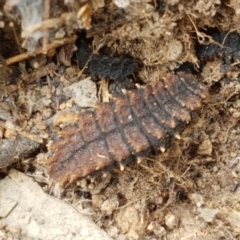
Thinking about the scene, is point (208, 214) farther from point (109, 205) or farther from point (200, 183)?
point (109, 205)

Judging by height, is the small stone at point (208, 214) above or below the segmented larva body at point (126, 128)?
below

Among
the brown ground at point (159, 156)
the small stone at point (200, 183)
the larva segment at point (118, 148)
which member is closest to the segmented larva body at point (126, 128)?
the larva segment at point (118, 148)

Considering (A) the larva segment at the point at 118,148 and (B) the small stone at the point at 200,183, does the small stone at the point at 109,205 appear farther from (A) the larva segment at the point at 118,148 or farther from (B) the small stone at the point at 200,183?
(B) the small stone at the point at 200,183

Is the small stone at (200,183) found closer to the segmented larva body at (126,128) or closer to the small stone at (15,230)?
the segmented larva body at (126,128)

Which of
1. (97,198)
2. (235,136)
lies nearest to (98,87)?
(97,198)

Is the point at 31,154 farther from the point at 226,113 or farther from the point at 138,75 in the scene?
the point at 226,113

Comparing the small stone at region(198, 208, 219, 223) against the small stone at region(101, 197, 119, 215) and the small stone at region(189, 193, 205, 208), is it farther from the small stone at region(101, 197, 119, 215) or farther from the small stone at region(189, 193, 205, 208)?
the small stone at region(101, 197, 119, 215)

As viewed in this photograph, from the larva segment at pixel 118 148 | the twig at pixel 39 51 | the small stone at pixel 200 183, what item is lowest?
the small stone at pixel 200 183

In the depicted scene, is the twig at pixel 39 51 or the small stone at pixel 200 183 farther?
the small stone at pixel 200 183

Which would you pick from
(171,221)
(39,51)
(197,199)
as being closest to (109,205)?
(171,221)

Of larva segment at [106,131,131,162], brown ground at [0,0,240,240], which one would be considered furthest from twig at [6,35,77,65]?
larva segment at [106,131,131,162]
